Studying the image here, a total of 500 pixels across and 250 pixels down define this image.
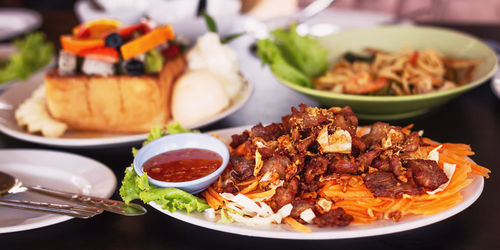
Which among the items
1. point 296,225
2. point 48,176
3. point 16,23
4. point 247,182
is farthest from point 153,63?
point 16,23

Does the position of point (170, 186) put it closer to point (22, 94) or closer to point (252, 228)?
point (252, 228)

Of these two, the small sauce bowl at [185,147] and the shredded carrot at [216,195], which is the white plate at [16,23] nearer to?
the small sauce bowl at [185,147]

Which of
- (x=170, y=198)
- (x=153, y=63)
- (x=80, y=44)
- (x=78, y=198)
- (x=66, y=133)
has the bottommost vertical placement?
(x=170, y=198)

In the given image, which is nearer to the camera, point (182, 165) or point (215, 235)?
point (215, 235)

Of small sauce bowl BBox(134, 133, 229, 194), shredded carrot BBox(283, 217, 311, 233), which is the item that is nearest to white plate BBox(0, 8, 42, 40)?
small sauce bowl BBox(134, 133, 229, 194)

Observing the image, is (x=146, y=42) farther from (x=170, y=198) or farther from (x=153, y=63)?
(x=170, y=198)

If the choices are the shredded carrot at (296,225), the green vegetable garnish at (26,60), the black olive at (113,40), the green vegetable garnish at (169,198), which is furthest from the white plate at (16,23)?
the shredded carrot at (296,225)
